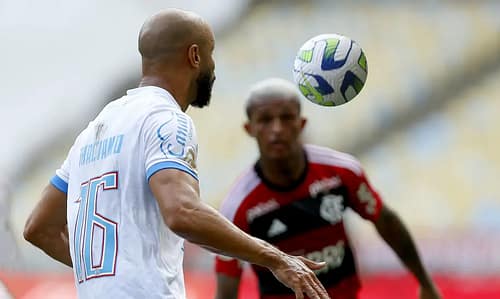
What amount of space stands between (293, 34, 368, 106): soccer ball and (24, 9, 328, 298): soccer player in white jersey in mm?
695

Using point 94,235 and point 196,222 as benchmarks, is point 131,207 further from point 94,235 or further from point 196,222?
point 196,222

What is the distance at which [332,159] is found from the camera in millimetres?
5973

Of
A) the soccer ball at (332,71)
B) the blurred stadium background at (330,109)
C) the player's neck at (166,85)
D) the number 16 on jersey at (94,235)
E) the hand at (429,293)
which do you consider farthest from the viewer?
the blurred stadium background at (330,109)

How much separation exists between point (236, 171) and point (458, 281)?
232cm

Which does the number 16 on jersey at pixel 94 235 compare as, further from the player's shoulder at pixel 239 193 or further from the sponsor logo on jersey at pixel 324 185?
the sponsor logo on jersey at pixel 324 185

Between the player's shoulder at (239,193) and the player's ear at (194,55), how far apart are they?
73.4 inches

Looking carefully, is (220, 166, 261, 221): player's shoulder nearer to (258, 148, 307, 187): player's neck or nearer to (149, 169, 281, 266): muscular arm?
(258, 148, 307, 187): player's neck

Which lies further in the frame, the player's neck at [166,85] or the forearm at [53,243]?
the forearm at [53,243]

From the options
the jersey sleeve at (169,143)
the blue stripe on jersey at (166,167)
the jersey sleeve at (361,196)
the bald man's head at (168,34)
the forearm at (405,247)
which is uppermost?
the bald man's head at (168,34)

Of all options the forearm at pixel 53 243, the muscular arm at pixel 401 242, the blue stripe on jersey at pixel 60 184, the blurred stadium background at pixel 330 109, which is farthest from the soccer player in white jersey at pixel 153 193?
the blurred stadium background at pixel 330 109

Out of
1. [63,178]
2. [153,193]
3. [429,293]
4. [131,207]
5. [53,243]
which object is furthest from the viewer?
[429,293]

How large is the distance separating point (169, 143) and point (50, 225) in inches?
35.7

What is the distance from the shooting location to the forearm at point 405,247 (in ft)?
19.5

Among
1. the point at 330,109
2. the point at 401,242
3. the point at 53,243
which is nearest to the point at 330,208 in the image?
the point at 401,242
